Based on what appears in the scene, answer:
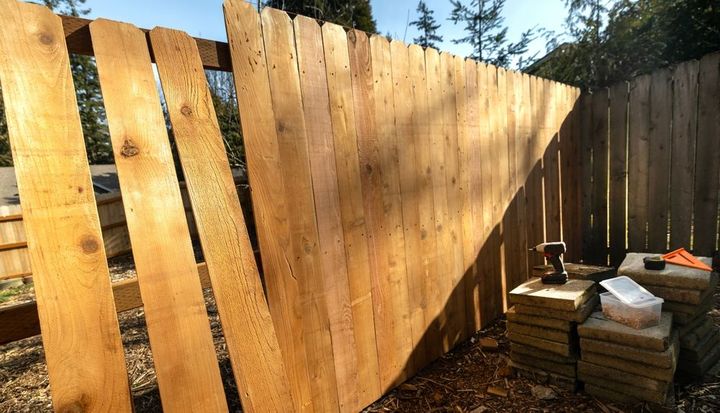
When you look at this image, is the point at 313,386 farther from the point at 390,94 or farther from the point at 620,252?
the point at 620,252

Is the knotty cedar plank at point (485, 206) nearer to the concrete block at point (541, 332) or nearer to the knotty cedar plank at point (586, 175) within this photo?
the concrete block at point (541, 332)

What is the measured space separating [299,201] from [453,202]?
1292mm

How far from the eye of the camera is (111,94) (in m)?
1.11

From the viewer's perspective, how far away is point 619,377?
1841 millimetres

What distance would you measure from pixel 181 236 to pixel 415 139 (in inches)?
58.9

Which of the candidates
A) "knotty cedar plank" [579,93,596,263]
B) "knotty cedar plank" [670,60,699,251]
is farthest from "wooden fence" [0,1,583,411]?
"knotty cedar plank" [670,60,699,251]

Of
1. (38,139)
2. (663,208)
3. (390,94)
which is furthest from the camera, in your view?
(663,208)

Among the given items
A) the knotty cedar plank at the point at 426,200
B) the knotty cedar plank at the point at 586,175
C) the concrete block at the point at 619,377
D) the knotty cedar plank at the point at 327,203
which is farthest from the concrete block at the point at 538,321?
the knotty cedar plank at the point at 586,175

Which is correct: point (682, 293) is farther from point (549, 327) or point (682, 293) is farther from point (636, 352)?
point (549, 327)

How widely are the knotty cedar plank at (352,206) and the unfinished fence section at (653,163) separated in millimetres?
3457

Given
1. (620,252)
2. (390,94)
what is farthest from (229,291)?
(620,252)

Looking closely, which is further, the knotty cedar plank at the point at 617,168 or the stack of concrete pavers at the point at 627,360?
the knotty cedar plank at the point at 617,168

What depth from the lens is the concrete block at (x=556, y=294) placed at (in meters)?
1.96

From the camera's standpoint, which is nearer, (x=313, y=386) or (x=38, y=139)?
(x=38, y=139)
